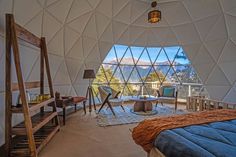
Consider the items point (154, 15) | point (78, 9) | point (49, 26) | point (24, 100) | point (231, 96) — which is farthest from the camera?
point (231, 96)

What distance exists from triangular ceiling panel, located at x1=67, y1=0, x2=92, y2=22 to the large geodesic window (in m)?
3.22

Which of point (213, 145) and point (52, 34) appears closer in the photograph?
point (213, 145)

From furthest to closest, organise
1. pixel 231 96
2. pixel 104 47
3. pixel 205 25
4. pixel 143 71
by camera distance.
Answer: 1. pixel 143 71
2. pixel 104 47
3. pixel 231 96
4. pixel 205 25

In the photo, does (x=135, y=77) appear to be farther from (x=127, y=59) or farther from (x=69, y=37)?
(x=69, y=37)

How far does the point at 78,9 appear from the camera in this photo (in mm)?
5305

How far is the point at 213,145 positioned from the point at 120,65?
746cm

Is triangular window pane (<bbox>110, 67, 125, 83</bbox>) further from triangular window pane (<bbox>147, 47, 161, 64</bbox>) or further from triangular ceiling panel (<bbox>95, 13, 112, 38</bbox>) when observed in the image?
triangular ceiling panel (<bbox>95, 13, 112, 38</bbox>)

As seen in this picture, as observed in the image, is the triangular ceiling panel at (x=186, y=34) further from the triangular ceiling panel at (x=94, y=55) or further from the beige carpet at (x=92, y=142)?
the beige carpet at (x=92, y=142)

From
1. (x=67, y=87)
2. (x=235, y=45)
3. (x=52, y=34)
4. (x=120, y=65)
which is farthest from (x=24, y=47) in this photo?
(x=235, y=45)

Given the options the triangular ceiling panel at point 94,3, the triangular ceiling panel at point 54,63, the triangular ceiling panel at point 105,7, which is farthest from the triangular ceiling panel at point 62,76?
the triangular ceiling panel at point 105,7

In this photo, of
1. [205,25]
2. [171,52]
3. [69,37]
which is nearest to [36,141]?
[69,37]

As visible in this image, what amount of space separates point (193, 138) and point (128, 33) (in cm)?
650

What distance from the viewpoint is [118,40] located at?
7871mm

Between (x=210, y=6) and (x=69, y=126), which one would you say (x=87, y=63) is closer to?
(x=69, y=126)
